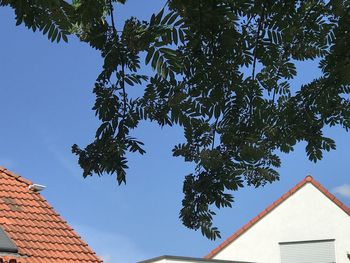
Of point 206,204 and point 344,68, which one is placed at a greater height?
point 344,68

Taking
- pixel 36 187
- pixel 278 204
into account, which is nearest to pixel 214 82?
pixel 36 187

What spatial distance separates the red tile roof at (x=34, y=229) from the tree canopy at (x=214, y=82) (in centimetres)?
635

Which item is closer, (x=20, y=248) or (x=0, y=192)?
(x=20, y=248)

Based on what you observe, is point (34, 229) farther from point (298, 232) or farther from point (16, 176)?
point (298, 232)

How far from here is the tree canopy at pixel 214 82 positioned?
→ 162 inches

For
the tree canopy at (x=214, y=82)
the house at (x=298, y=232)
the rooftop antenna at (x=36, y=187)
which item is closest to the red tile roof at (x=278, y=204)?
the house at (x=298, y=232)

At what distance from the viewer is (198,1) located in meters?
4.38

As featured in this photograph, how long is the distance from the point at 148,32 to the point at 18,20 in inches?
32.0

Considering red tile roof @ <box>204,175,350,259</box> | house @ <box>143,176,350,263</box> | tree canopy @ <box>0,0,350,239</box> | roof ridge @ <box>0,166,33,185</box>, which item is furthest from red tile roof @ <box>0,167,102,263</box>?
red tile roof @ <box>204,175,350,259</box>

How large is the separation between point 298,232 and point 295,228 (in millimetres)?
146

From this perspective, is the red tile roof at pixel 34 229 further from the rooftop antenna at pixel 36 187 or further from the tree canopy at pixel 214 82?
the tree canopy at pixel 214 82

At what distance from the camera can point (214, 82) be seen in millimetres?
4832

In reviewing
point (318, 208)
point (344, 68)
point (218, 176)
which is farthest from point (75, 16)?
point (318, 208)

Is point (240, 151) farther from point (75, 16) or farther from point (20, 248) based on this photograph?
point (20, 248)
